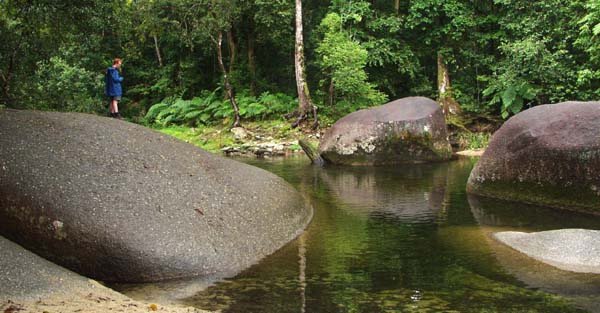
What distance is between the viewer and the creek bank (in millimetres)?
5449

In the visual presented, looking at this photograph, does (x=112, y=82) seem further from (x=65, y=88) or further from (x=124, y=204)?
(x=124, y=204)

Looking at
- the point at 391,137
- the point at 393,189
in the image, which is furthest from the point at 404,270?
the point at 391,137

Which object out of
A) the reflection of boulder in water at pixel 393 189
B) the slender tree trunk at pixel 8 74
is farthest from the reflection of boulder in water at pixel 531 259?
the slender tree trunk at pixel 8 74

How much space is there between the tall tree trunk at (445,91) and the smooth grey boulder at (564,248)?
17.8m

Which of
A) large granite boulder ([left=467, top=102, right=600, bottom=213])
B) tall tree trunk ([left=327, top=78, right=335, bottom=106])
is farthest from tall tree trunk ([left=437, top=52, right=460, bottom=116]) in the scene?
large granite boulder ([left=467, top=102, right=600, bottom=213])

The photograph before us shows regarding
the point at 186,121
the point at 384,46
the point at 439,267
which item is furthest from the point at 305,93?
the point at 439,267

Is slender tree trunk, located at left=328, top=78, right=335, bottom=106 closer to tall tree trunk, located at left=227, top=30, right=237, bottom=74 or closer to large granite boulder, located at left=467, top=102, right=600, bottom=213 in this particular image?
tall tree trunk, located at left=227, top=30, right=237, bottom=74

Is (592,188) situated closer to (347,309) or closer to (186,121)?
(347,309)

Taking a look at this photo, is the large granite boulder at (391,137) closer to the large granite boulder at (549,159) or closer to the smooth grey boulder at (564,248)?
the large granite boulder at (549,159)

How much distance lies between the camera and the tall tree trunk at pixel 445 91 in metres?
25.7

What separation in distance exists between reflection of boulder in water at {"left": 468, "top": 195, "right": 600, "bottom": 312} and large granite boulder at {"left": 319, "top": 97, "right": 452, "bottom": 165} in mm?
6117

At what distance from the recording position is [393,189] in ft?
44.2

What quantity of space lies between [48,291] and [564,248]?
19.7 feet

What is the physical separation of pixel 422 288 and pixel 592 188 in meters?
5.28
